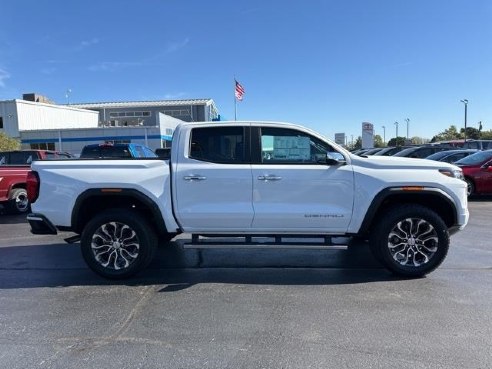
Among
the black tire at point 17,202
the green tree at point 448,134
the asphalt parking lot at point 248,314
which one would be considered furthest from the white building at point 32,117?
the green tree at point 448,134

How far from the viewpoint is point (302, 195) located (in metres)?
5.39

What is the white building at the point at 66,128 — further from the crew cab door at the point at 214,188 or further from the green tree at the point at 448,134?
the green tree at the point at 448,134

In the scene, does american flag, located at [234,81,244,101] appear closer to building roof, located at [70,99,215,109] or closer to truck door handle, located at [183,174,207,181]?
truck door handle, located at [183,174,207,181]

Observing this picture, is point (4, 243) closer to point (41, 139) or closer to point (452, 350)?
point (452, 350)

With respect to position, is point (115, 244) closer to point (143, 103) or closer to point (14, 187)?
point (14, 187)

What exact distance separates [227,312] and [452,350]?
81.9 inches

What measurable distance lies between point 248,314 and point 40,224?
2972 mm

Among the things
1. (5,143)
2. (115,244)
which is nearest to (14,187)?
(115,244)

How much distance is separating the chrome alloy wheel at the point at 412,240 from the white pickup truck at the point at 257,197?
12mm

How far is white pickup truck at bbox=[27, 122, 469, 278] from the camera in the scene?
17.6ft

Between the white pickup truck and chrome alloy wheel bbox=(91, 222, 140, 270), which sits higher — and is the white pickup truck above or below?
above

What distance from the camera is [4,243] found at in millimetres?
7941

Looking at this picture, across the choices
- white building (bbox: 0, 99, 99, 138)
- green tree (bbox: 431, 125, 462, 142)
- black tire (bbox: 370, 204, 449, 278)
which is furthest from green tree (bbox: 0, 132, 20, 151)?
green tree (bbox: 431, 125, 462, 142)

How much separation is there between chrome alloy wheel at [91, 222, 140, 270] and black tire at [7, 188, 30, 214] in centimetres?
678
